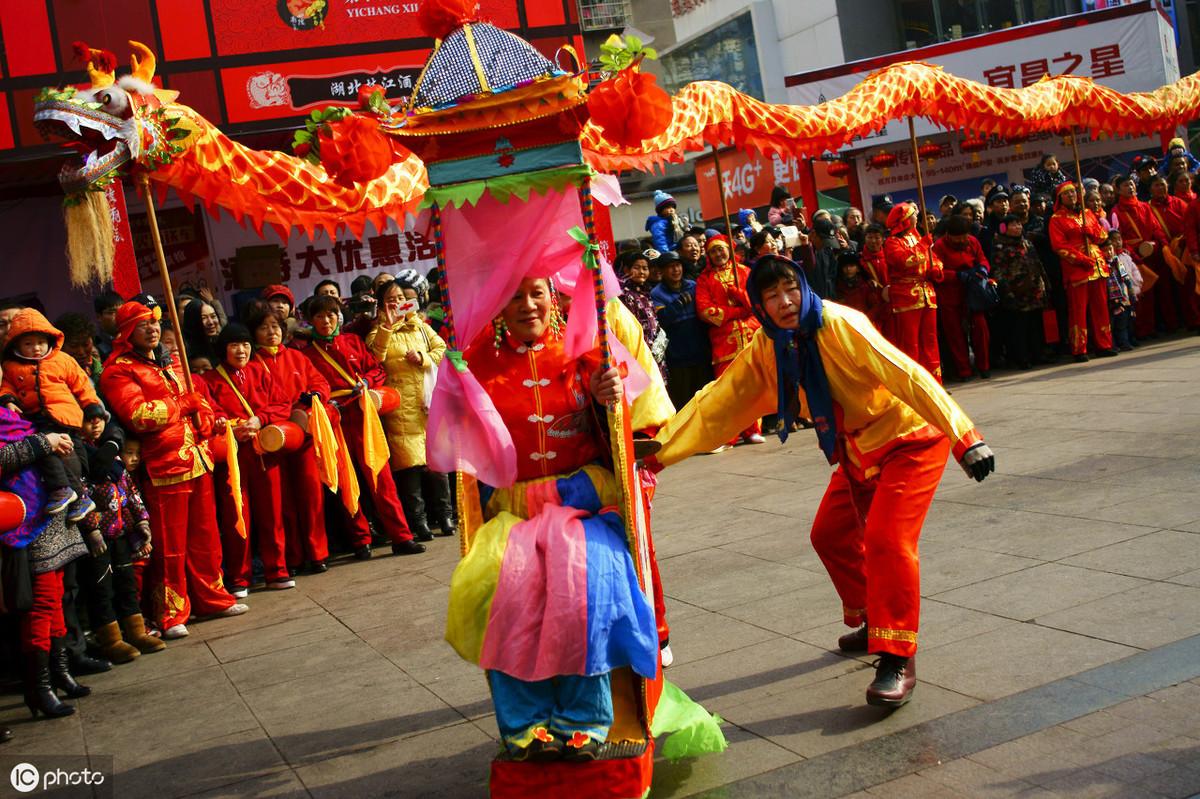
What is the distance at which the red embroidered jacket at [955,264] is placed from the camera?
40.2 feet

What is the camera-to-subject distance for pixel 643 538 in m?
4.12

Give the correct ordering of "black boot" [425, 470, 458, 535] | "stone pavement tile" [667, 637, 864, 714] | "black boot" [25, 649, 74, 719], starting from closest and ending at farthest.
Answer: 1. "stone pavement tile" [667, 637, 864, 714]
2. "black boot" [25, 649, 74, 719]
3. "black boot" [425, 470, 458, 535]

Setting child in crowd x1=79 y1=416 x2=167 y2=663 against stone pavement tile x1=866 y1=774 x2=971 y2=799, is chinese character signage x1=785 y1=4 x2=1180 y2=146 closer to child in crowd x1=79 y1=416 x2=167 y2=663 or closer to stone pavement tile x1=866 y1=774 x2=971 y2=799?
child in crowd x1=79 y1=416 x2=167 y2=663

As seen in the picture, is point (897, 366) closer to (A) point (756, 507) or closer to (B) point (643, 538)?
(B) point (643, 538)

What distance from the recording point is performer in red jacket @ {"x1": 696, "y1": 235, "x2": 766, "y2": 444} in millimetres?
10609

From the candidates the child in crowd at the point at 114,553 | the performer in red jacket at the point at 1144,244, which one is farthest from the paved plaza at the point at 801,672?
the performer in red jacket at the point at 1144,244

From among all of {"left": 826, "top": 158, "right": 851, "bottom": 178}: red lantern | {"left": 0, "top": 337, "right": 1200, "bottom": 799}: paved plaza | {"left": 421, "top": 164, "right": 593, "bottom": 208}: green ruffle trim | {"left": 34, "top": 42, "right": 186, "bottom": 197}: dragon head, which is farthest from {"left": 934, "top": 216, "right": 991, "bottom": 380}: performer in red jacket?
{"left": 421, "top": 164, "right": 593, "bottom": 208}: green ruffle trim

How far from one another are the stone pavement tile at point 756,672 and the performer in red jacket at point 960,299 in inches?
313

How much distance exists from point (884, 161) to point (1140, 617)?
13.7m

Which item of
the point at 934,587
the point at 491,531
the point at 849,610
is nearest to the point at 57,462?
the point at 491,531

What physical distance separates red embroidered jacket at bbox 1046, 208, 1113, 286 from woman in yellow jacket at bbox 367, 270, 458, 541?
6.86 m

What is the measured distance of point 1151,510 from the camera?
6215 mm

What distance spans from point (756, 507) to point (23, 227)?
7.49m
